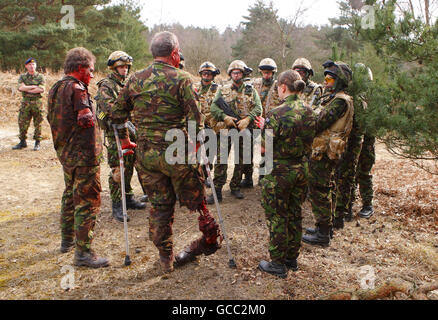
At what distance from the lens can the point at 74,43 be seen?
65.4 feet

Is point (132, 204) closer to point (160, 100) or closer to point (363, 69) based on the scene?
point (160, 100)

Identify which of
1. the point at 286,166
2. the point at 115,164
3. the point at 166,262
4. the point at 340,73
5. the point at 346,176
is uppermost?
the point at 340,73

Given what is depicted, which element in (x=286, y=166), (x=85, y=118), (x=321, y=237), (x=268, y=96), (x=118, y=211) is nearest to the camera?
(x=286, y=166)

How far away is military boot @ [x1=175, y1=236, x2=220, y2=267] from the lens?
3953 millimetres

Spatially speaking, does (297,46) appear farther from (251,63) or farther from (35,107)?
(35,107)

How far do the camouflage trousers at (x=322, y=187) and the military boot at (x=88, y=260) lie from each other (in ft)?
9.38

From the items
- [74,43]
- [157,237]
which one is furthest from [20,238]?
[74,43]

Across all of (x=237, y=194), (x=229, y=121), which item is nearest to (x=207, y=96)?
(x=229, y=121)

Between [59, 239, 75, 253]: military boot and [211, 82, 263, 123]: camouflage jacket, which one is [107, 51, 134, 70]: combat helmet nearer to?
[211, 82, 263, 123]: camouflage jacket

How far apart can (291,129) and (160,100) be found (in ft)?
4.56

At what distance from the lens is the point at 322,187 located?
4.58 metres

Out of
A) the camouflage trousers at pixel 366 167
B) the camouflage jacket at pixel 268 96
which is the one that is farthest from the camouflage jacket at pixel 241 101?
the camouflage trousers at pixel 366 167

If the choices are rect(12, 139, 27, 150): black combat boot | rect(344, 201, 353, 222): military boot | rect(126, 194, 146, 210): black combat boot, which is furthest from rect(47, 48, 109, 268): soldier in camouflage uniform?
rect(12, 139, 27, 150): black combat boot
